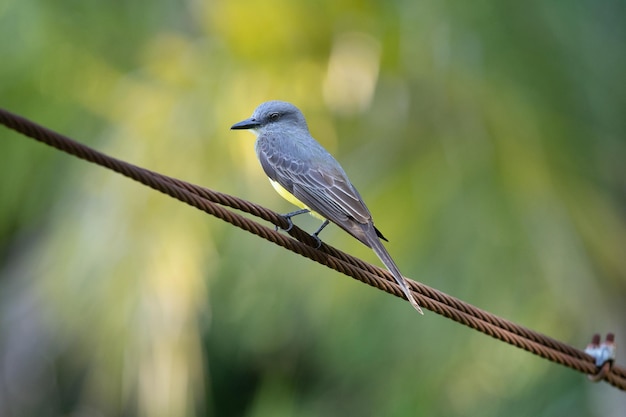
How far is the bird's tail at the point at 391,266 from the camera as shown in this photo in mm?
4031

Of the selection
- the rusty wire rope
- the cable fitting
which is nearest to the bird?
the rusty wire rope

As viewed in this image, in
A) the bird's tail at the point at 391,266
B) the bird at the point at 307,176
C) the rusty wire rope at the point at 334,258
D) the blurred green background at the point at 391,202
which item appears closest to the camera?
the rusty wire rope at the point at 334,258

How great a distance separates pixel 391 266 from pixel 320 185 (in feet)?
2.40

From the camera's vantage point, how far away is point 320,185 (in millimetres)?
4824

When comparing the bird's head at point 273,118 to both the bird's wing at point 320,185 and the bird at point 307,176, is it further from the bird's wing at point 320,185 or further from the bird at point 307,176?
the bird's wing at point 320,185

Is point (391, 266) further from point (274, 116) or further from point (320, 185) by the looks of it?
point (274, 116)

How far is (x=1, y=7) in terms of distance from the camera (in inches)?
361

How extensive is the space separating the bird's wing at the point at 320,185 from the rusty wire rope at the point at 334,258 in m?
0.36

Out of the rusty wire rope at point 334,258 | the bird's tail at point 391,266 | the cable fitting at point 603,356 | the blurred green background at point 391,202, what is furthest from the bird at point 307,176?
the blurred green background at point 391,202

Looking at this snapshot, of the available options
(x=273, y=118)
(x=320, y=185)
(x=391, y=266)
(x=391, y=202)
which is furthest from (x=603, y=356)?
(x=391, y=202)

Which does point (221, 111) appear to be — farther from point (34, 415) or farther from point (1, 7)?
point (34, 415)

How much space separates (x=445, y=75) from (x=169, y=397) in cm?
331

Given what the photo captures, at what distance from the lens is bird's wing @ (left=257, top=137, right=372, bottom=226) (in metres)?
4.65

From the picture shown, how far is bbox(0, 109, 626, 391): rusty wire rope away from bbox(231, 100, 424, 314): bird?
0.13m
